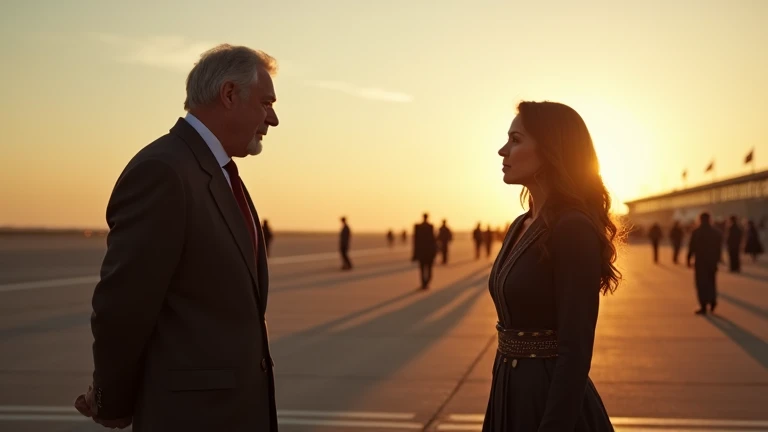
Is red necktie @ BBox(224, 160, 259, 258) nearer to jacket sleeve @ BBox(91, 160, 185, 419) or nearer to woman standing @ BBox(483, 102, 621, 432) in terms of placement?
jacket sleeve @ BBox(91, 160, 185, 419)

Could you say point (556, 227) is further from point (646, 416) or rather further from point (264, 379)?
point (646, 416)

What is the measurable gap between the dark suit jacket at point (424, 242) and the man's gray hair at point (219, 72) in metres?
20.2

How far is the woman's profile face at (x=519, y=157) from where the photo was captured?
140 inches

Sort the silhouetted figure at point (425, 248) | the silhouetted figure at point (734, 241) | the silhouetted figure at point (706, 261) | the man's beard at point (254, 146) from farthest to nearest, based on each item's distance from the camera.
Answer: the silhouetted figure at point (734, 241) < the silhouetted figure at point (425, 248) < the silhouetted figure at point (706, 261) < the man's beard at point (254, 146)

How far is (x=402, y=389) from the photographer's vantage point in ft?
29.0

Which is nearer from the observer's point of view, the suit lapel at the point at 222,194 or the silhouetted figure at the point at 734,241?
the suit lapel at the point at 222,194

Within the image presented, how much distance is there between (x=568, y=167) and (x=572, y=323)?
23.9 inches

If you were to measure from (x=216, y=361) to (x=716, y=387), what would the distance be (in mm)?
7051

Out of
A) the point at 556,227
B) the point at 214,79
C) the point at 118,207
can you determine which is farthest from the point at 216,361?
the point at 556,227

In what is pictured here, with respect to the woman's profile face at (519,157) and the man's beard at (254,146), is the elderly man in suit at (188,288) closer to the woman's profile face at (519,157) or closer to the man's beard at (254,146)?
the man's beard at (254,146)

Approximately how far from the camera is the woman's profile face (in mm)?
3549

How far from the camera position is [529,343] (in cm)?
348

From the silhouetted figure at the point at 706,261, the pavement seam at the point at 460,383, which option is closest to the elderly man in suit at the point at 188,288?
the pavement seam at the point at 460,383

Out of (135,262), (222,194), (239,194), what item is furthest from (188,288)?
(239,194)
